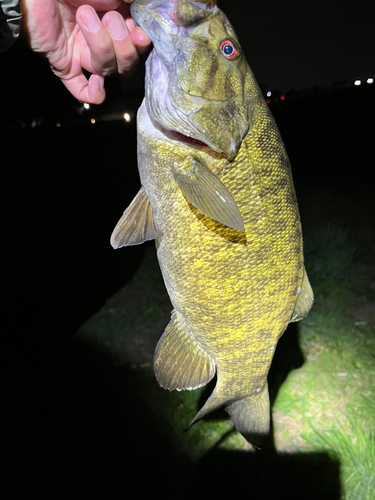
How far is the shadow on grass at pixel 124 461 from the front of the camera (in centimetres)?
258

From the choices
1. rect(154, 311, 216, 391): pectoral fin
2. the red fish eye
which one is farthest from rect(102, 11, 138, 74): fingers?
rect(154, 311, 216, 391): pectoral fin

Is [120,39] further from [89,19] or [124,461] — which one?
[124,461]

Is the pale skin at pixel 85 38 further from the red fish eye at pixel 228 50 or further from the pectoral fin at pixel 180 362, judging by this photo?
the pectoral fin at pixel 180 362

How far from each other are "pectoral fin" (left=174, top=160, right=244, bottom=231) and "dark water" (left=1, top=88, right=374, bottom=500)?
→ 2395 mm

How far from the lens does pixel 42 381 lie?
333cm

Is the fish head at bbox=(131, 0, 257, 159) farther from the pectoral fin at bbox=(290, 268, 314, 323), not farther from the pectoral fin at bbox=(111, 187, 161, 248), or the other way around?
the pectoral fin at bbox=(290, 268, 314, 323)

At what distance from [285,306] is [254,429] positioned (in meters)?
0.70

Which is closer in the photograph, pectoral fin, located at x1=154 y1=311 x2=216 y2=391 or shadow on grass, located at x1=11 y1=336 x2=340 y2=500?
pectoral fin, located at x1=154 y1=311 x2=216 y2=391

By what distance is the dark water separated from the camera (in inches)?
105

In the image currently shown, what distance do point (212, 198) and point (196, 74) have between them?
1.31 ft

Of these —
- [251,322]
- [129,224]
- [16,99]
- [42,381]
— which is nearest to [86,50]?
[129,224]

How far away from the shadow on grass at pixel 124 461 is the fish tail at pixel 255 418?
1.28m

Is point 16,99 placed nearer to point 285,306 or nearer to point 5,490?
point 5,490

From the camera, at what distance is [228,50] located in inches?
43.1
